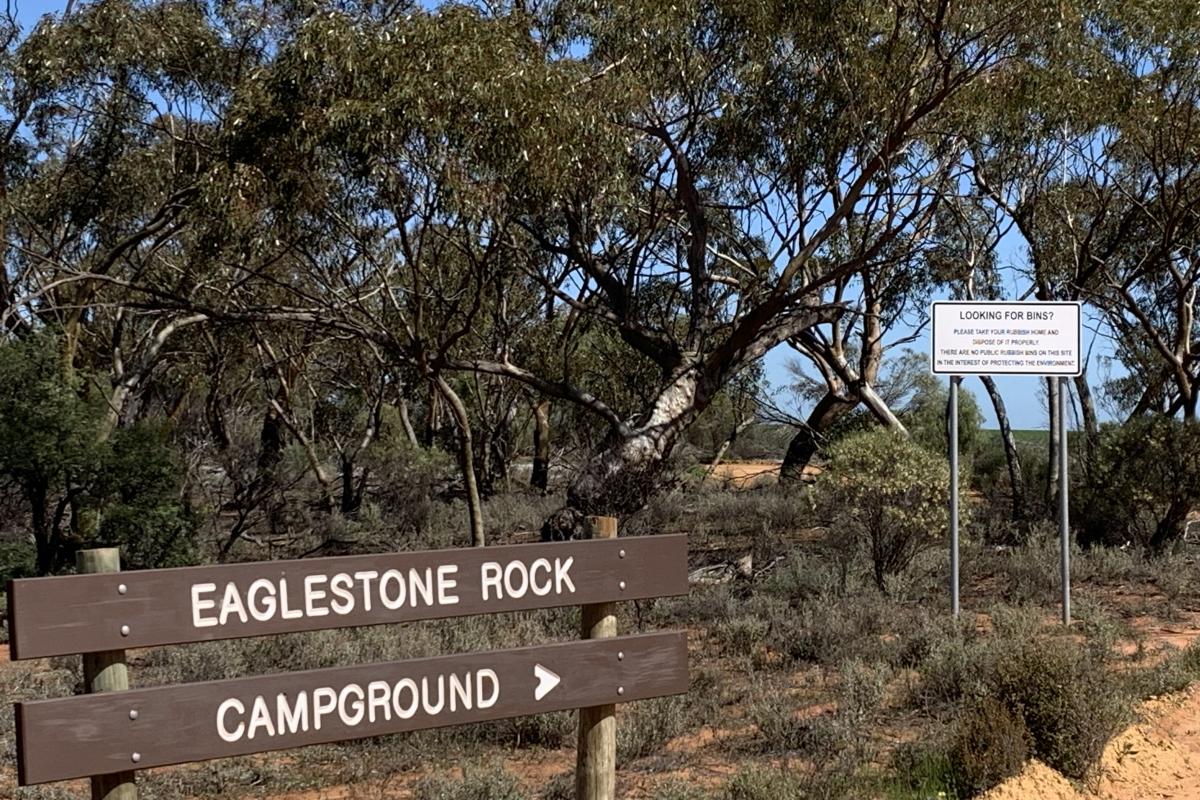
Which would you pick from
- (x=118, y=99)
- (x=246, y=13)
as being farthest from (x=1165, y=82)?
(x=118, y=99)

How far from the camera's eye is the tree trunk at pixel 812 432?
2048 cm

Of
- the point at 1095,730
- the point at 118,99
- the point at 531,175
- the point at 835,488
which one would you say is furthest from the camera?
the point at 118,99

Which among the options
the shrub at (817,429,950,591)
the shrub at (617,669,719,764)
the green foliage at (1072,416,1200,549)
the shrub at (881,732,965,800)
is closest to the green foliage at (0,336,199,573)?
the shrub at (817,429,950,591)

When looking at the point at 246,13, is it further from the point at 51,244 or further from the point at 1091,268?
the point at 1091,268

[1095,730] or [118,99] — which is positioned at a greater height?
[118,99]

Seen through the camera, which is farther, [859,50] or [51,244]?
[51,244]

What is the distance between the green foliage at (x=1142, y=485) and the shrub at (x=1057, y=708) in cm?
752

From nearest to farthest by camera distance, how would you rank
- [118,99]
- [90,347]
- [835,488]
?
[835,488], [118,99], [90,347]

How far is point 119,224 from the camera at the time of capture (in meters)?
18.1

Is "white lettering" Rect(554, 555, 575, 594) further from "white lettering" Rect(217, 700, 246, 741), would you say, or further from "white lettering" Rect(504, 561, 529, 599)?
"white lettering" Rect(217, 700, 246, 741)

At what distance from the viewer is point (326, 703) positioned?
12.2 feet

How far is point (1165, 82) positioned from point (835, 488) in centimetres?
764

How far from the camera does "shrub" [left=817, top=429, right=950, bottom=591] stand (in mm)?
10797

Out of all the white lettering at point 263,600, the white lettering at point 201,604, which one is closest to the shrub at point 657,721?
the white lettering at point 263,600
